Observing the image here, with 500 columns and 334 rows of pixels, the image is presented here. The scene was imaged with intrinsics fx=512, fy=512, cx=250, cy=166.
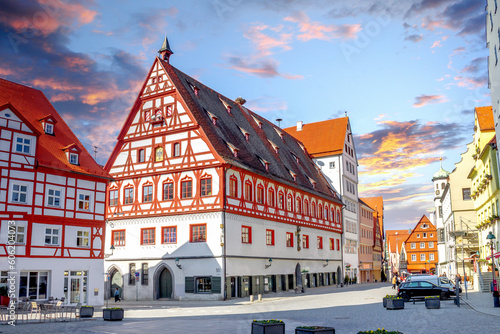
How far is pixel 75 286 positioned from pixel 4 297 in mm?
5617

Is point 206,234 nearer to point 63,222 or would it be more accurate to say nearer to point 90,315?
point 63,222

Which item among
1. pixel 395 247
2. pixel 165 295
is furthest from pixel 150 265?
pixel 395 247

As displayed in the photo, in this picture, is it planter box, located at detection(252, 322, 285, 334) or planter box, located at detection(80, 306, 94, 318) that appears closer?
planter box, located at detection(252, 322, 285, 334)

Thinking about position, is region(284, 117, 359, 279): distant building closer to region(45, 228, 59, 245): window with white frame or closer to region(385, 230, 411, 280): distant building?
region(45, 228, 59, 245): window with white frame

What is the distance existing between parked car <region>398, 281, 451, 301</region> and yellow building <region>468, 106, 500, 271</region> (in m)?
9.46

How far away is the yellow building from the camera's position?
39.8 m

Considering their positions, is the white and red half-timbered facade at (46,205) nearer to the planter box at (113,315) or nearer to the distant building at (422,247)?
the planter box at (113,315)

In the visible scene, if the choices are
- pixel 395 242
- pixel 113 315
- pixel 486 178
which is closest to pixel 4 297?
pixel 113 315

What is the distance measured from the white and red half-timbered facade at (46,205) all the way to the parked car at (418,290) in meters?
20.6

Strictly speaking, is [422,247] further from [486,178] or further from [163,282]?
[163,282]

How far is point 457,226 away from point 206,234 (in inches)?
1321

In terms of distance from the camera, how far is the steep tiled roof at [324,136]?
2766 inches

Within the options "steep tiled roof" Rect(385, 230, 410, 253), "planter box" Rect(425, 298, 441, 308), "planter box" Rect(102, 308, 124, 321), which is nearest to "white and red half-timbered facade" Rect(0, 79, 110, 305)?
"planter box" Rect(102, 308, 124, 321)

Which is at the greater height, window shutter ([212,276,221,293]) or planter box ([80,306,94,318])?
window shutter ([212,276,221,293])
